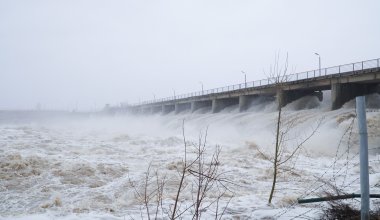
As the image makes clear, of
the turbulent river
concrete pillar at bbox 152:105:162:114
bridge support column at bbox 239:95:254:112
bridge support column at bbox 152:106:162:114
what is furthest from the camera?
bridge support column at bbox 152:106:162:114

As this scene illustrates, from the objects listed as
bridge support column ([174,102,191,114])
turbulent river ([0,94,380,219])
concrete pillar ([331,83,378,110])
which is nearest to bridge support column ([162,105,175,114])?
bridge support column ([174,102,191,114])

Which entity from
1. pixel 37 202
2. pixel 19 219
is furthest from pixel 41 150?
pixel 19 219

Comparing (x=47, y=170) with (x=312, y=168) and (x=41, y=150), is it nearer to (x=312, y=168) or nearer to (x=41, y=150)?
(x=41, y=150)

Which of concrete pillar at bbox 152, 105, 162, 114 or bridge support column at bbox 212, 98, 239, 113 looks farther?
concrete pillar at bbox 152, 105, 162, 114

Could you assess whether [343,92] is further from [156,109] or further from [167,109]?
[156,109]

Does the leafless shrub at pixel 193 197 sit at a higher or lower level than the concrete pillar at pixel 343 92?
lower

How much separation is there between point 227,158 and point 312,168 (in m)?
3.53

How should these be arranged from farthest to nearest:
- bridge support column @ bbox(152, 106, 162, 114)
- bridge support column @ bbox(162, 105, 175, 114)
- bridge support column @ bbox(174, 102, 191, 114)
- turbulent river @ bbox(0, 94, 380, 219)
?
bridge support column @ bbox(152, 106, 162, 114), bridge support column @ bbox(162, 105, 175, 114), bridge support column @ bbox(174, 102, 191, 114), turbulent river @ bbox(0, 94, 380, 219)

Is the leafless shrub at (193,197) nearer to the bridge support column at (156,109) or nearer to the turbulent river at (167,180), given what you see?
the turbulent river at (167,180)

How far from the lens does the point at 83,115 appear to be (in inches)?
4808

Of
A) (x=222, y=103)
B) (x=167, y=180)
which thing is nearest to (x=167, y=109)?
(x=222, y=103)

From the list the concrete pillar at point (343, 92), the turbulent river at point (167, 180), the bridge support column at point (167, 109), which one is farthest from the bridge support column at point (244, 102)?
the bridge support column at point (167, 109)

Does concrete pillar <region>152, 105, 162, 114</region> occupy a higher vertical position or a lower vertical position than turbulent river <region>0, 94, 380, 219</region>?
higher

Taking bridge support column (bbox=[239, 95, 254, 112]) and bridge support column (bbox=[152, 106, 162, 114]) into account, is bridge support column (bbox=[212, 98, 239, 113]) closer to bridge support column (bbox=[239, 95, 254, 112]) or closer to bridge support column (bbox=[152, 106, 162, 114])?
bridge support column (bbox=[239, 95, 254, 112])
